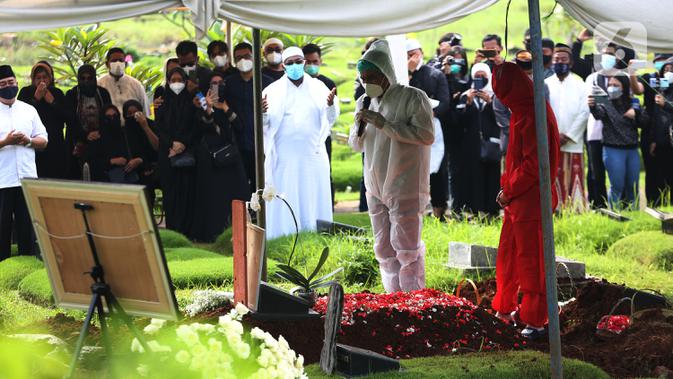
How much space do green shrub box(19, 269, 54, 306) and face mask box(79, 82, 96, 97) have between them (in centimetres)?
321

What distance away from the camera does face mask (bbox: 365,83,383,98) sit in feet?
30.8

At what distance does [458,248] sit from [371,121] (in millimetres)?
2297

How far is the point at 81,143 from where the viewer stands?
13.9 metres

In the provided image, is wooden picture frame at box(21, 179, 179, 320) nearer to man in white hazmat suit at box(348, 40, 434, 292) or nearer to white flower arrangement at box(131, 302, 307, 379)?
white flower arrangement at box(131, 302, 307, 379)

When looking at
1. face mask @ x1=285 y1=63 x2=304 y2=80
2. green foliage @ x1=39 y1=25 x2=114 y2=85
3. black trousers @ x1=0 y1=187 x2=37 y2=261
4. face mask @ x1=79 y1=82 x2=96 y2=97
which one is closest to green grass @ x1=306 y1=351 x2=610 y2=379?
black trousers @ x1=0 y1=187 x2=37 y2=261

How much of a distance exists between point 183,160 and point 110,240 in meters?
8.96

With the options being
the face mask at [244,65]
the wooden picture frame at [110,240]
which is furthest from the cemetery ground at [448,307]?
the face mask at [244,65]

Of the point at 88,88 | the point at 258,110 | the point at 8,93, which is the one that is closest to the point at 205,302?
the point at 258,110

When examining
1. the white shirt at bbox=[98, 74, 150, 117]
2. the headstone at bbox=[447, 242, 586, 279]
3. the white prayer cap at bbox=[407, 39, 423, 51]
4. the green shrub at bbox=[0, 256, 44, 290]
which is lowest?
the green shrub at bbox=[0, 256, 44, 290]

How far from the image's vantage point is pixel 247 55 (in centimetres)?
1443

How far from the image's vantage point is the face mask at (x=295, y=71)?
13.6 metres

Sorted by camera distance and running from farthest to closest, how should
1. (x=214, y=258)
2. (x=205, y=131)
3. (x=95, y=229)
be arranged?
(x=205, y=131) < (x=214, y=258) < (x=95, y=229)

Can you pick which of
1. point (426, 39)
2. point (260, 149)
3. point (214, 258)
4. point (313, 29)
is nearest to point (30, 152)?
point (214, 258)

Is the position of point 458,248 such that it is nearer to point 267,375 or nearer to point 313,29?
point 313,29
